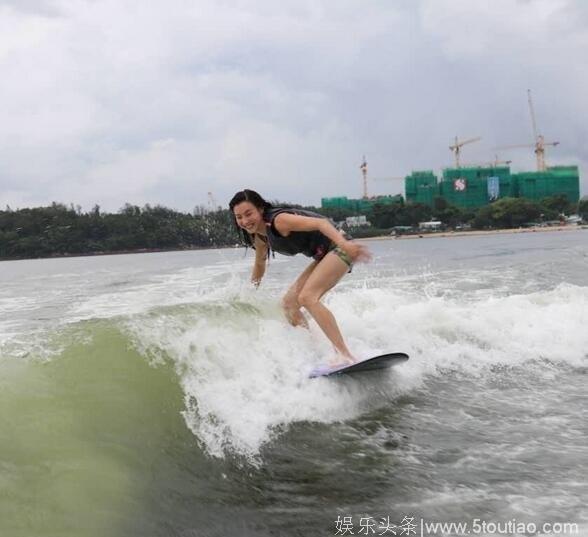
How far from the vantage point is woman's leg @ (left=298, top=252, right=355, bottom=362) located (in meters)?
5.55

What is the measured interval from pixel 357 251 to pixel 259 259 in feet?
3.91

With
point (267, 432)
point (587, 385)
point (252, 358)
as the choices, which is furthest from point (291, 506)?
point (587, 385)

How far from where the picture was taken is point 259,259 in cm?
612

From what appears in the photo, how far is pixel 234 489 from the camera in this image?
386 centimetres

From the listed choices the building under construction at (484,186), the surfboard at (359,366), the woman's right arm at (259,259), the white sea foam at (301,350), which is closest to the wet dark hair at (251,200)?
the woman's right arm at (259,259)

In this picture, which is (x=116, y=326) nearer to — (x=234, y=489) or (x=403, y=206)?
(x=234, y=489)

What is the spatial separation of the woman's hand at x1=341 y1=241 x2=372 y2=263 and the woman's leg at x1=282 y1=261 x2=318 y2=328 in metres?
0.72

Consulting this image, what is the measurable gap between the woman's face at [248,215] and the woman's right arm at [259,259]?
0.41m

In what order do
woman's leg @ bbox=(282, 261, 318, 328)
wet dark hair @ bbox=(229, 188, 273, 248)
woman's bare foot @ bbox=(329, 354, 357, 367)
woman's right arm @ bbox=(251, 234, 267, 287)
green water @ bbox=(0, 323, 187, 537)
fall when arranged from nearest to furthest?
green water @ bbox=(0, 323, 187, 537) < wet dark hair @ bbox=(229, 188, 273, 248) < woman's bare foot @ bbox=(329, 354, 357, 367) < woman's right arm @ bbox=(251, 234, 267, 287) < woman's leg @ bbox=(282, 261, 318, 328)

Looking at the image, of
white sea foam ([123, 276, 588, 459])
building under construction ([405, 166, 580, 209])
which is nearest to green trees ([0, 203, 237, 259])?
white sea foam ([123, 276, 588, 459])

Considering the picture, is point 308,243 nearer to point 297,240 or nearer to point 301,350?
point 297,240

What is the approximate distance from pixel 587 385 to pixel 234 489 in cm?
425

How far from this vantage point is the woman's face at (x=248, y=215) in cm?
529

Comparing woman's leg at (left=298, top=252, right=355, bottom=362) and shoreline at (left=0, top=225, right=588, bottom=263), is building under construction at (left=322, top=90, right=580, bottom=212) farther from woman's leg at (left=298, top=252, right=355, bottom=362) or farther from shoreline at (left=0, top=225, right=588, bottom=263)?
woman's leg at (left=298, top=252, right=355, bottom=362)
